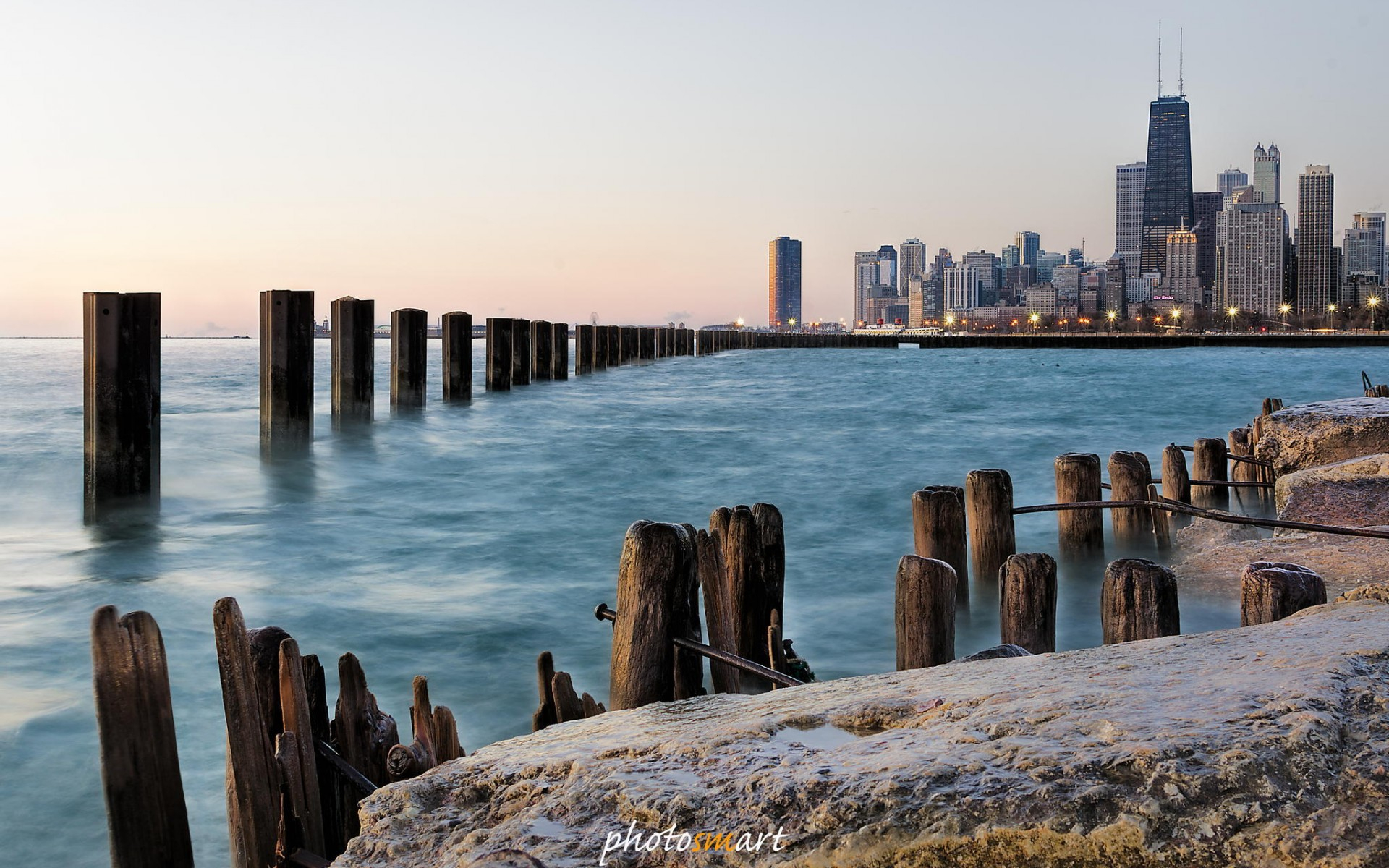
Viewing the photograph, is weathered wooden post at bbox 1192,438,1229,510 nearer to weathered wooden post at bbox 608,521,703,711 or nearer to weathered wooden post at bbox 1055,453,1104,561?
weathered wooden post at bbox 1055,453,1104,561

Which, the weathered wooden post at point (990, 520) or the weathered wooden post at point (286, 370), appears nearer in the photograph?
the weathered wooden post at point (990, 520)

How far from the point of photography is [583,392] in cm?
2398

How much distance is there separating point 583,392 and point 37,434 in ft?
40.5

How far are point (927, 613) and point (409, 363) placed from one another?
14103 mm

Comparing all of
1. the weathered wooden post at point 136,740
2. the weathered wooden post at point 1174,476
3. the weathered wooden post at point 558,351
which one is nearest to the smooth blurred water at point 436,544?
the weathered wooden post at point 1174,476

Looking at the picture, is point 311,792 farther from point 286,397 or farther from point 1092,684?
point 286,397

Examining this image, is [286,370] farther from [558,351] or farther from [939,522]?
[558,351]

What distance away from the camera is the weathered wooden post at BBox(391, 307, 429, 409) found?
51.4ft

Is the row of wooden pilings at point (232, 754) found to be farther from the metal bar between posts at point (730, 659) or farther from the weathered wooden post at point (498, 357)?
the weathered wooden post at point (498, 357)

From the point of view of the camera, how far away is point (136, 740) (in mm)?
2281

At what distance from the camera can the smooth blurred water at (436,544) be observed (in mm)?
4590

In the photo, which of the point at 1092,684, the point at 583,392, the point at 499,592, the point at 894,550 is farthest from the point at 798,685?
the point at 583,392

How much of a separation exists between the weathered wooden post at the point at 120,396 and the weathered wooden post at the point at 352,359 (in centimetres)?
468

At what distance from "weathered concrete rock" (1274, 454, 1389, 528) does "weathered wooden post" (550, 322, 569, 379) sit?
22.0m
